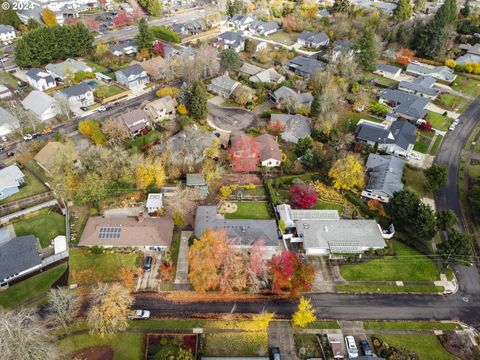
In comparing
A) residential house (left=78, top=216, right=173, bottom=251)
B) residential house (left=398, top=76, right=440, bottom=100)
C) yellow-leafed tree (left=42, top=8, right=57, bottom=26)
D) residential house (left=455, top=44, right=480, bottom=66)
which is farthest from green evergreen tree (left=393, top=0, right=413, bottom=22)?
residential house (left=78, top=216, right=173, bottom=251)

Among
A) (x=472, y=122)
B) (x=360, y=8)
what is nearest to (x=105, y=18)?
(x=360, y=8)

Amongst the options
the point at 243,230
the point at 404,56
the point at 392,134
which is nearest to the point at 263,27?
the point at 404,56

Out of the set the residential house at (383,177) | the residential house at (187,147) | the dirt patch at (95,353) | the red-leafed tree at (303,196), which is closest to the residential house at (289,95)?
the residential house at (383,177)

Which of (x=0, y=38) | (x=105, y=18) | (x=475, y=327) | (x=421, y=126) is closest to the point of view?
(x=475, y=327)

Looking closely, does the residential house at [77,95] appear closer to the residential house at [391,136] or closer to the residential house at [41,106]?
the residential house at [41,106]

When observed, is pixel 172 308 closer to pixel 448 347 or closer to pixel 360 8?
pixel 448 347

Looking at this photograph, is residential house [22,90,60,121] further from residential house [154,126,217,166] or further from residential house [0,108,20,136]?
residential house [154,126,217,166]
